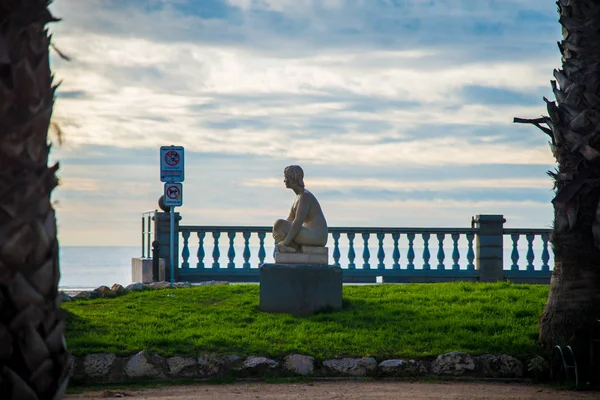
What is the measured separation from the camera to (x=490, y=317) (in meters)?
13.7

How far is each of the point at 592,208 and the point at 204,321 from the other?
5.99 m

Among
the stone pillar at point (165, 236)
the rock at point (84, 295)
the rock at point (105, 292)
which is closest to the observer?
the rock at point (84, 295)

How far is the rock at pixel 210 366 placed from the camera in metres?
11.5

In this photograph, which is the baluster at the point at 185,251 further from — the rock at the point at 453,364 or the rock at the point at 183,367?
the rock at the point at 453,364

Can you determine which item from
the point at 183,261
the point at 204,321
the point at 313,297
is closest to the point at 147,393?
the point at 204,321

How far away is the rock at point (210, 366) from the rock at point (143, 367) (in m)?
0.51

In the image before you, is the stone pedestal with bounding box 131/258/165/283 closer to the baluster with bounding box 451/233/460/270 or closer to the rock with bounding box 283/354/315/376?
the baluster with bounding box 451/233/460/270

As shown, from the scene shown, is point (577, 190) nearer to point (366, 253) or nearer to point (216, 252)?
point (366, 253)

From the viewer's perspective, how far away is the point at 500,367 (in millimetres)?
11719

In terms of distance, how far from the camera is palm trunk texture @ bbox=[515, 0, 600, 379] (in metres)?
11.5

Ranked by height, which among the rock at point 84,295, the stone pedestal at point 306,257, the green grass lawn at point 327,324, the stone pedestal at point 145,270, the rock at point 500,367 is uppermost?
the stone pedestal at point 306,257

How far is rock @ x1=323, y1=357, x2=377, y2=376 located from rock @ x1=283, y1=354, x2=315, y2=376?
195 millimetres

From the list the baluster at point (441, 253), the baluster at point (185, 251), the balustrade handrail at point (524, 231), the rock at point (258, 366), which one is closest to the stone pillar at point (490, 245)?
the balustrade handrail at point (524, 231)

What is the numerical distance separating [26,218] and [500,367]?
28.4 ft
